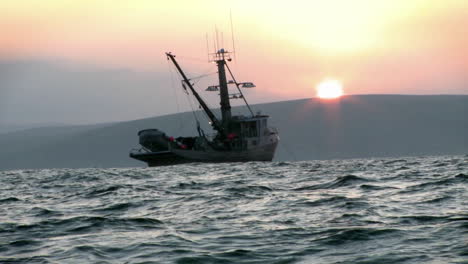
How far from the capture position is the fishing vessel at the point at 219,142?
9025 cm

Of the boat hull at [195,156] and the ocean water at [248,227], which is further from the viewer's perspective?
the boat hull at [195,156]

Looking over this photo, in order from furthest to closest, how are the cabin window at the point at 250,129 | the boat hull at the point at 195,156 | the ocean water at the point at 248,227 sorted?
the cabin window at the point at 250,129, the boat hull at the point at 195,156, the ocean water at the point at 248,227

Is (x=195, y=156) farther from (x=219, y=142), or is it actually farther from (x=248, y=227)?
(x=248, y=227)

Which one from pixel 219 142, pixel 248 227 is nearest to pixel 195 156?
pixel 219 142

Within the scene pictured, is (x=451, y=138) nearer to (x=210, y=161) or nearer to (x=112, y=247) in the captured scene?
(x=210, y=161)

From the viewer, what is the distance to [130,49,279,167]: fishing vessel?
90.2m

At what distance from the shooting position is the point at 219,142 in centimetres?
9475

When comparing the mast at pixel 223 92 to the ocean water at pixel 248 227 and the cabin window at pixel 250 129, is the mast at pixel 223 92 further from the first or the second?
the ocean water at pixel 248 227

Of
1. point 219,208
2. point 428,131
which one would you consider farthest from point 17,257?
point 428,131

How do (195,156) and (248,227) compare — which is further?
(195,156)

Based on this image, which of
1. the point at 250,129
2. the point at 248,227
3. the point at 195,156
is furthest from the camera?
the point at 250,129

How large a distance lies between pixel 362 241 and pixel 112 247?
4.96 meters

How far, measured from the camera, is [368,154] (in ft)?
597

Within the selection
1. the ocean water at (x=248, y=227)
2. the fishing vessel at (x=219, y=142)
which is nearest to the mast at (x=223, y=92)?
the fishing vessel at (x=219, y=142)
